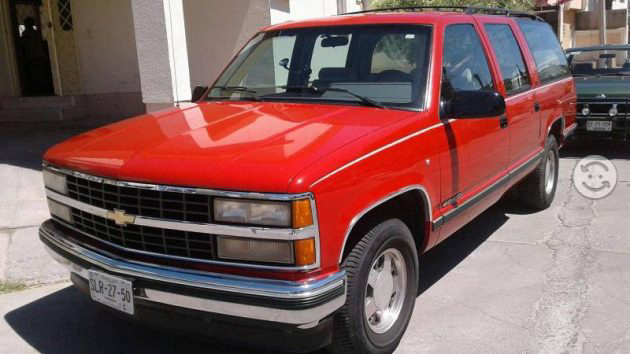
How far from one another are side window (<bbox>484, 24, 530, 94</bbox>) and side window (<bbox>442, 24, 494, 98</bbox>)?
32 cm

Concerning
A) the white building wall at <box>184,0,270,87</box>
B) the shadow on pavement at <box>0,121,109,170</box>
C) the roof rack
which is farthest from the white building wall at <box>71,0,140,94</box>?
the roof rack

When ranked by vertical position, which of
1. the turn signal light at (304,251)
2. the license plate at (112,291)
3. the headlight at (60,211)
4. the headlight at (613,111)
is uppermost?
the headlight at (60,211)

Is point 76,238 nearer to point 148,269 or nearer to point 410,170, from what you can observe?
point 148,269

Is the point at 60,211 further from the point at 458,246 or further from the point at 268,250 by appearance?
the point at 458,246

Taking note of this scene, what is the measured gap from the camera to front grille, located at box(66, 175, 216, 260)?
9.70ft

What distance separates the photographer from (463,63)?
456 cm

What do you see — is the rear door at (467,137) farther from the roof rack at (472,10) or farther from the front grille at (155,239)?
the front grille at (155,239)

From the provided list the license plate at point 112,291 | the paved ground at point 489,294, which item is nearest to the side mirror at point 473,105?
the paved ground at point 489,294

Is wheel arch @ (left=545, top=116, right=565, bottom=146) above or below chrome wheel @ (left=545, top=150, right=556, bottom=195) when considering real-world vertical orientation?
above

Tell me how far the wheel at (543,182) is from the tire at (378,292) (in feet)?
10.2

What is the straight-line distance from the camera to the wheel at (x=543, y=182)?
6338 mm

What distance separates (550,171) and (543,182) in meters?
0.41

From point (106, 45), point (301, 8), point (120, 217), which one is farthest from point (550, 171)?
point (106, 45)

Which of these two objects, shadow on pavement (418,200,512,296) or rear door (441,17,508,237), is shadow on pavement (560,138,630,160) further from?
rear door (441,17,508,237)
